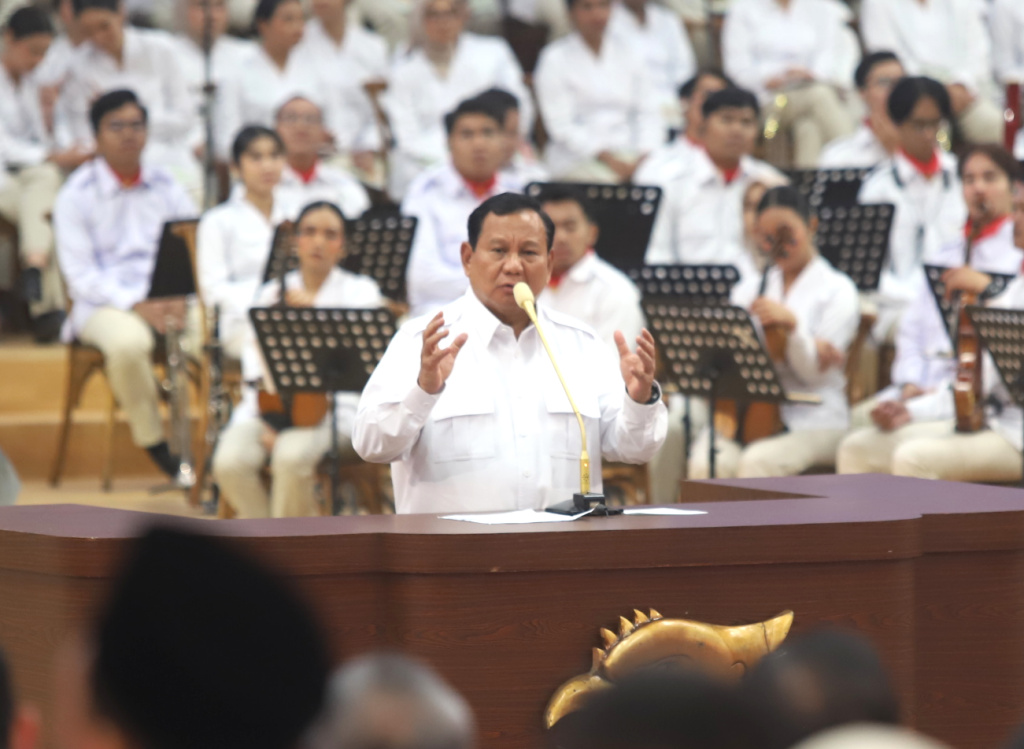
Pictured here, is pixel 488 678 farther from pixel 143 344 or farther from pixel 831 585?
pixel 143 344

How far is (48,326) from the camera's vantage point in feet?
29.3

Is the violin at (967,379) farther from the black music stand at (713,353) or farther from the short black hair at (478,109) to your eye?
the short black hair at (478,109)

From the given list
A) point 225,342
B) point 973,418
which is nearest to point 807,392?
point 973,418

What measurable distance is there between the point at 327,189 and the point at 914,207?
10.2ft

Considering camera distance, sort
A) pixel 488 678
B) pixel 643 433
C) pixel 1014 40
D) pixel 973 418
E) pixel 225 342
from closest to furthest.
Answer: pixel 488 678
pixel 643 433
pixel 973 418
pixel 225 342
pixel 1014 40

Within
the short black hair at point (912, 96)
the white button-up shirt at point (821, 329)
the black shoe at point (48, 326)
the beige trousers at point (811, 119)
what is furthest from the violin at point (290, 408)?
the beige trousers at point (811, 119)

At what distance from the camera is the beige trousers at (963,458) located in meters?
6.13

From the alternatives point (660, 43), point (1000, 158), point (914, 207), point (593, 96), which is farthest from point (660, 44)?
point (1000, 158)

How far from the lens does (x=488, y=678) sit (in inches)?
131

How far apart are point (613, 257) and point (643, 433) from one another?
3.49 m

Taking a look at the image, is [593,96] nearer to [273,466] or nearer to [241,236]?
[241,236]

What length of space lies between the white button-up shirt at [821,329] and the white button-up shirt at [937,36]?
13.3 ft

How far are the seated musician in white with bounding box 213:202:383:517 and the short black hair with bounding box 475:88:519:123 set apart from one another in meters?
1.28

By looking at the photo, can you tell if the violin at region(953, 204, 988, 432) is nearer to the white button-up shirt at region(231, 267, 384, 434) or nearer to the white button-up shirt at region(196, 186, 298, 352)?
the white button-up shirt at region(231, 267, 384, 434)
